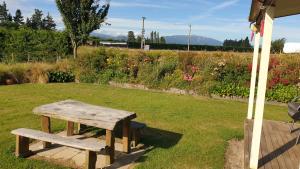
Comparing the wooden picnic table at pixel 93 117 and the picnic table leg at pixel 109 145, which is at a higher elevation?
the wooden picnic table at pixel 93 117

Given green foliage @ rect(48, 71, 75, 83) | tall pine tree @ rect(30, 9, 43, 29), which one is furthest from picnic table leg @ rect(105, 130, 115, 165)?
tall pine tree @ rect(30, 9, 43, 29)

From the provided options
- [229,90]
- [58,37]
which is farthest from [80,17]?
[229,90]

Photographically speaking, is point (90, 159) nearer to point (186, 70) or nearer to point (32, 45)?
point (186, 70)

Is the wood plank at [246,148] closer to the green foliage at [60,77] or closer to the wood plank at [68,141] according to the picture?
the wood plank at [68,141]

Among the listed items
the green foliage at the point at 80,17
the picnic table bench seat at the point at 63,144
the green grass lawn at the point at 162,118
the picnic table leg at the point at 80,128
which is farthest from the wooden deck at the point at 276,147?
the green foliage at the point at 80,17

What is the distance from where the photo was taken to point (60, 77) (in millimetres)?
13555

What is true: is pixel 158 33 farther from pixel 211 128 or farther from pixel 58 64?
pixel 211 128

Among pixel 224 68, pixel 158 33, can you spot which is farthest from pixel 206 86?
pixel 158 33

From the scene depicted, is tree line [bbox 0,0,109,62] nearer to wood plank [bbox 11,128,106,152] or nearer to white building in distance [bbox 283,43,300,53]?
wood plank [bbox 11,128,106,152]

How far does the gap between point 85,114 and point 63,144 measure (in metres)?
0.76

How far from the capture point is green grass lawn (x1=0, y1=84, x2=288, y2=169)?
17.0ft

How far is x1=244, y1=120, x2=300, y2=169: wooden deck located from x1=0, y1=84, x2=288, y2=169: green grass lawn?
0.57 metres

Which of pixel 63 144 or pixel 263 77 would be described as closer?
pixel 263 77

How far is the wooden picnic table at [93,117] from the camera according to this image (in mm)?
4684
